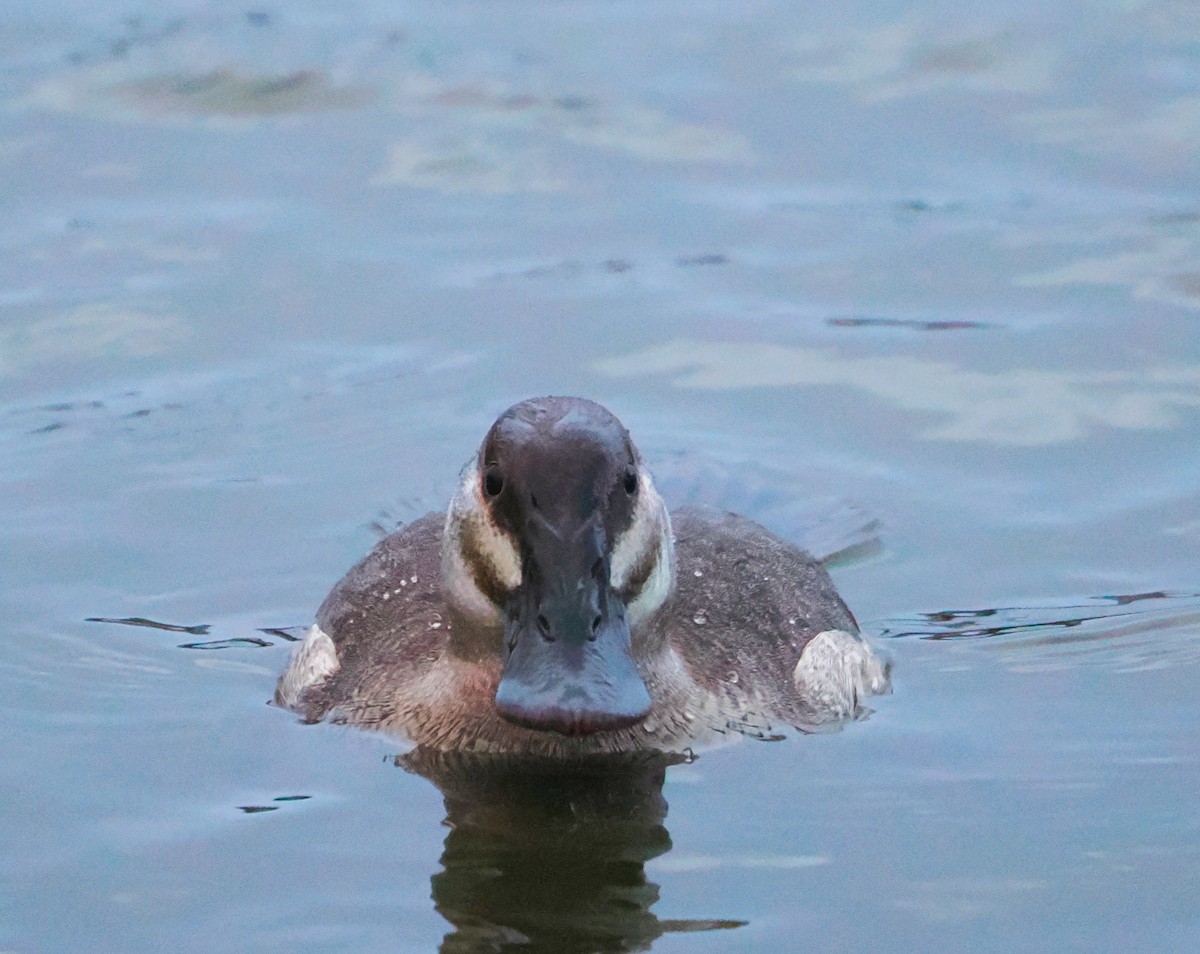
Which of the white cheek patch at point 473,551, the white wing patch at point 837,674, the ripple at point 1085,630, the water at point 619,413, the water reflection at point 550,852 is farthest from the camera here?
the ripple at point 1085,630

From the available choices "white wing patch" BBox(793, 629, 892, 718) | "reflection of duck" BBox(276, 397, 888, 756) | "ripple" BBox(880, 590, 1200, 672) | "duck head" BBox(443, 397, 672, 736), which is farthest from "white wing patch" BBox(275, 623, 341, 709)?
"ripple" BBox(880, 590, 1200, 672)

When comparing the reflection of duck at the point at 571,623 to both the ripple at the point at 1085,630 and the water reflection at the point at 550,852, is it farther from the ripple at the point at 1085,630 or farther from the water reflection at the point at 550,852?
the ripple at the point at 1085,630

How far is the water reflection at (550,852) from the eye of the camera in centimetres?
620

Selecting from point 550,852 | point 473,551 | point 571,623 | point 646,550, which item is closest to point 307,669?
point 473,551

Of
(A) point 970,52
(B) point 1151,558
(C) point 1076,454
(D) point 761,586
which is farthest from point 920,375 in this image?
(A) point 970,52

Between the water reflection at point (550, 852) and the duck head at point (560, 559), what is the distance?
1.35 ft

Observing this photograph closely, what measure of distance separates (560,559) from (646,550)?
0.51 meters

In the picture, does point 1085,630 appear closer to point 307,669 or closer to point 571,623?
point 571,623

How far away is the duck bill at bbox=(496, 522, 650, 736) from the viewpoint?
22.2 feet

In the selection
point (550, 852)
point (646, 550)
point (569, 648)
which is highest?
point (646, 550)

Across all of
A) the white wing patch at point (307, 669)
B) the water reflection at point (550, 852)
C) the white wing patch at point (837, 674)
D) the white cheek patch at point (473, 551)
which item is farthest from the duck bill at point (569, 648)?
the white wing patch at point (307, 669)

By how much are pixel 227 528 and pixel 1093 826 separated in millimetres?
4666

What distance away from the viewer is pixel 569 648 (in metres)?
6.99

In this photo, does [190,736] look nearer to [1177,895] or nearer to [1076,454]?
[1177,895]
